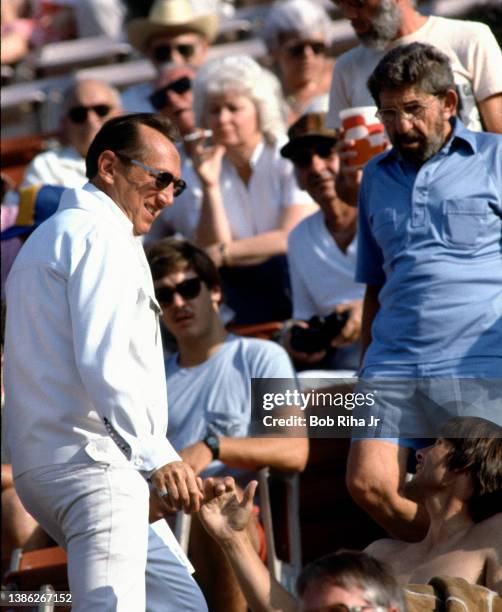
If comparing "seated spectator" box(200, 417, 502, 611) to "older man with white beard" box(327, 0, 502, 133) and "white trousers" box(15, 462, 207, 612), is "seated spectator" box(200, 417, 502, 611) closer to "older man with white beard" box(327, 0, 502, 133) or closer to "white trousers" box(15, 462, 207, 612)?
"white trousers" box(15, 462, 207, 612)

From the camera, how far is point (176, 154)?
4.60m

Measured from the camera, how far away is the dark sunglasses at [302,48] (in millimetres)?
8258

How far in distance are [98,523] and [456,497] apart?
1186 mm

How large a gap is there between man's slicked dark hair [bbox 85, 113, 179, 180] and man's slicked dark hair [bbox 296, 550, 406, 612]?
54.2 inches

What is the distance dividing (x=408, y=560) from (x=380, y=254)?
129 centimetres

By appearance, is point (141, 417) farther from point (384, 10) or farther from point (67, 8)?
point (67, 8)

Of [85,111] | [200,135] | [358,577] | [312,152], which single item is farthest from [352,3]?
[358,577]

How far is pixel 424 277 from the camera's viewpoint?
16.8ft

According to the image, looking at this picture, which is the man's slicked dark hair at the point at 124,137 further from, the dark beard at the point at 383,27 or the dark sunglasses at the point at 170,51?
the dark sunglasses at the point at 170,51

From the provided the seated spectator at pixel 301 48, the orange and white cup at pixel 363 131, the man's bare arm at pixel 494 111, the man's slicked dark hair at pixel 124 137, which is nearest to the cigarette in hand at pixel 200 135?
the seated spectator at pixel 301 48

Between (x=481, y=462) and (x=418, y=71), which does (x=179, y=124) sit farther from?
(x=481, y=462)

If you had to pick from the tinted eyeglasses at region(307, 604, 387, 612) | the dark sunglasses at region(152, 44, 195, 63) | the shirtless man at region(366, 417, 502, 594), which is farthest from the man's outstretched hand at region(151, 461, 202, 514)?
the dark sunglasses at region(152, 44, 195, 63)

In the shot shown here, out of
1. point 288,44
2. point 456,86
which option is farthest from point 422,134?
point 288,44

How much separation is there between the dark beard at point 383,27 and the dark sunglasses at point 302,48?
→ 2.31 m
